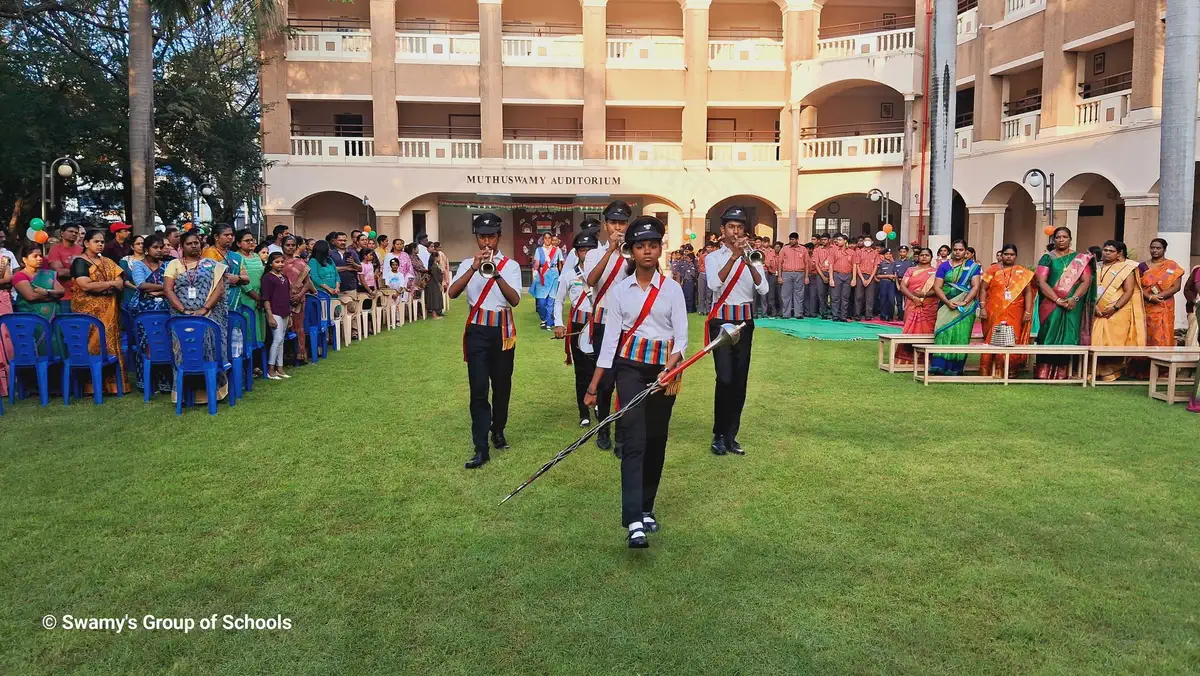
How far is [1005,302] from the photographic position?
1055cm

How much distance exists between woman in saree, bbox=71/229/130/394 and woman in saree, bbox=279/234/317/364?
1986 mm

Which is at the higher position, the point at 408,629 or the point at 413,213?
the point at 413,213

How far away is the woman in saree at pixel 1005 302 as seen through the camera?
10.5 meters

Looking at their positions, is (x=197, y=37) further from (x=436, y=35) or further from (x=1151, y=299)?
(x=1151, y=299)

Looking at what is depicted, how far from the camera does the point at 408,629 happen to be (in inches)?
150

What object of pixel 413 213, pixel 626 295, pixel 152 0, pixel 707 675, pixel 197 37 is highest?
pixel 197 37

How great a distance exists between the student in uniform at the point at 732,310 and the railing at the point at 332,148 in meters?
22.7

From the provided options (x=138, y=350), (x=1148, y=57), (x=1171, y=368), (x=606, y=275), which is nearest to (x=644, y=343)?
(x=606, y=275)

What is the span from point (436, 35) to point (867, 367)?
68.6 feet

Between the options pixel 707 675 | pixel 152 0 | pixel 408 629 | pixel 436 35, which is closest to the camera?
pixel 707 675

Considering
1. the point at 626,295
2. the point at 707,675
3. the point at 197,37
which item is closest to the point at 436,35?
the point at 197,37

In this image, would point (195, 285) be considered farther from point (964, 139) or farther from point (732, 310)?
point (964, 139)

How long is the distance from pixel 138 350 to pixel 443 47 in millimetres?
21016

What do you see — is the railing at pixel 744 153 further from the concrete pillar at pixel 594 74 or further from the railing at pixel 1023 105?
the railing at pixel 1023 105
